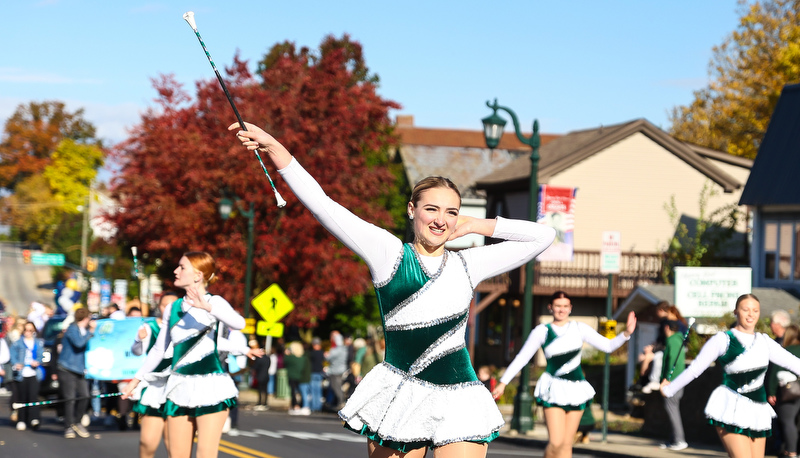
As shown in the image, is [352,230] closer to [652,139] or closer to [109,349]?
[109,349]

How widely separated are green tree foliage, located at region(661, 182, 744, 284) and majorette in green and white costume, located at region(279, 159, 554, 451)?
99.3ft

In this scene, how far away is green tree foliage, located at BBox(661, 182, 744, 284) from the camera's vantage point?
113ft

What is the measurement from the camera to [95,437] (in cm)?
1684

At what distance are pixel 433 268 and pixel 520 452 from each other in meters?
12.1

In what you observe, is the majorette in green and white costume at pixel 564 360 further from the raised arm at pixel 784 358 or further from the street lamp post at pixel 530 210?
the street lamp post at pixel 530 210

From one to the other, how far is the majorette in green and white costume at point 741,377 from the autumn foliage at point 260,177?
23.0 metres

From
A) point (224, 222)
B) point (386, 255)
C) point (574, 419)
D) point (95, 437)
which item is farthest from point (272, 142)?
point (224, 222)

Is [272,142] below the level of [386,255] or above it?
above

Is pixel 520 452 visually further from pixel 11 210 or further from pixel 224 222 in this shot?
pixel 11 210

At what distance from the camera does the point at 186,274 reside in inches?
313

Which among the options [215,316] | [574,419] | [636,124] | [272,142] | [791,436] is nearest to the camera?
[272,142]

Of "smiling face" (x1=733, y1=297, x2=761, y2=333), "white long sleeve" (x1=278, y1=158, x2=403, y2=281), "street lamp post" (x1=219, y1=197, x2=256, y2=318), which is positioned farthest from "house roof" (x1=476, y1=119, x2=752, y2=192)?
"white long sleeve" (x1=278, y1=158, x2=403, y2=281)

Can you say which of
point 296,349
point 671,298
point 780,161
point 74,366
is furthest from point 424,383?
point 780,161

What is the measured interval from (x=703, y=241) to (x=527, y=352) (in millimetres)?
27338
